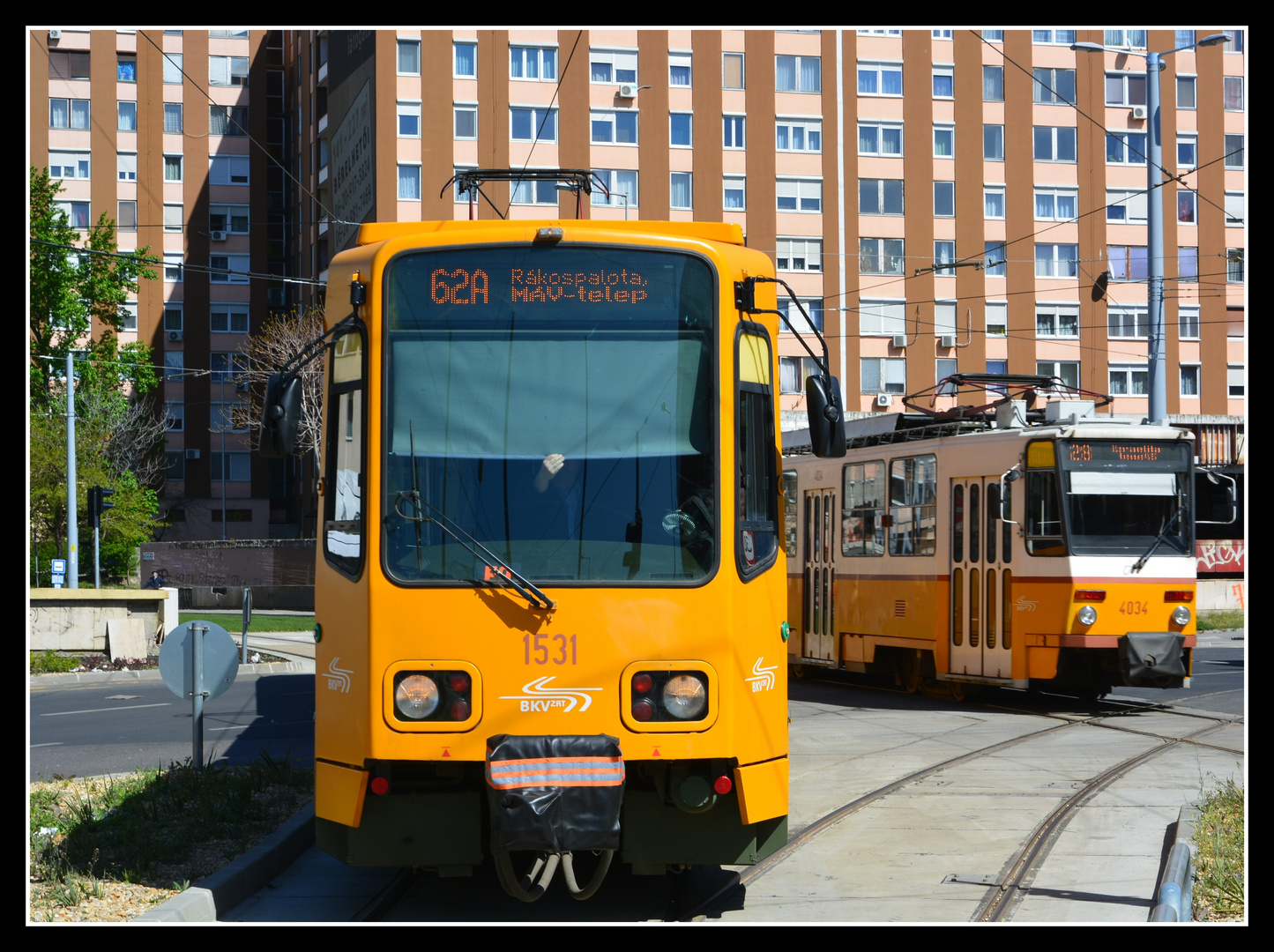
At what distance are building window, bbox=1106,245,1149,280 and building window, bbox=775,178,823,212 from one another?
1147 cm

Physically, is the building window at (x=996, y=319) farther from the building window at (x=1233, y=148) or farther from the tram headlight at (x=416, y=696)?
the tram headlight at (x=416, y=696)

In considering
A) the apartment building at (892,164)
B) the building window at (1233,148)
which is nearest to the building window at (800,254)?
the apartment building at (892,164)

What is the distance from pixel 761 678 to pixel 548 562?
1145 mm

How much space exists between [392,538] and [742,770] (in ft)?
6.25

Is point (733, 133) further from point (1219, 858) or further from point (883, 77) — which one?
point (1219, 858)

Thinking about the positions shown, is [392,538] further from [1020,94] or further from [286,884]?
[1020,94]

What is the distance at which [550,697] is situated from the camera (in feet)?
20.6

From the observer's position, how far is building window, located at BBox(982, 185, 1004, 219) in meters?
54.2

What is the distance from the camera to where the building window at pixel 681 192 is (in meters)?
52.6

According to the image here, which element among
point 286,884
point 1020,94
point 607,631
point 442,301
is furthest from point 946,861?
point 1020,94

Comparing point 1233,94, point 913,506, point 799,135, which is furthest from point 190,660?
point 1233,94

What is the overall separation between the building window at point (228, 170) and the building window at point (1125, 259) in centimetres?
4234

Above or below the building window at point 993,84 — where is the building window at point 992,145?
below

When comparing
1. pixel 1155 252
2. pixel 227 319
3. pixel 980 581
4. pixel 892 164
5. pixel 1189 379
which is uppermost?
pixel 892 164
